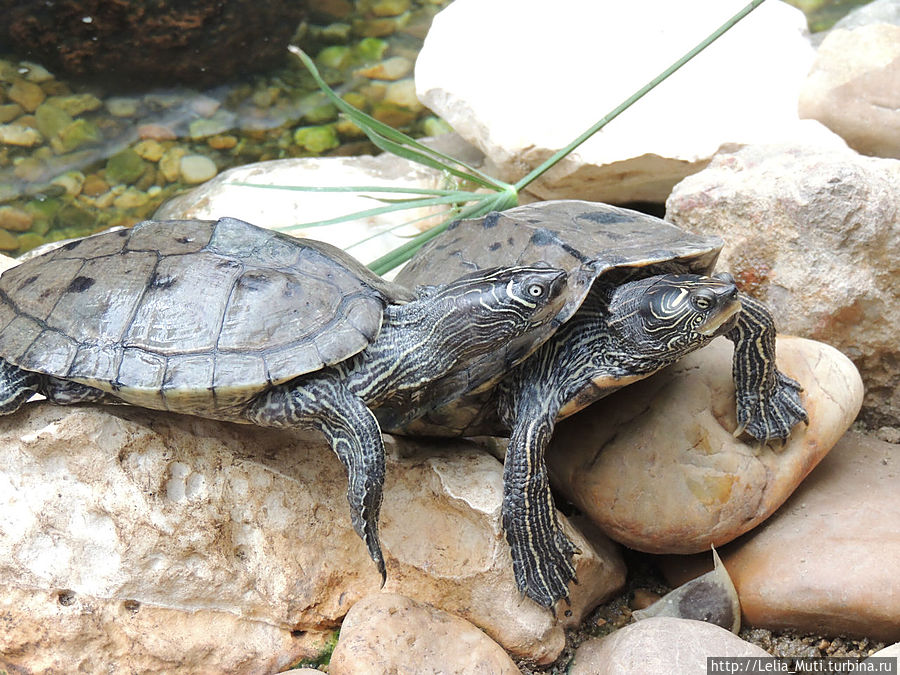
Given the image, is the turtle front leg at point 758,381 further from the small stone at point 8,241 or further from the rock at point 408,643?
the small stone at point 8,241

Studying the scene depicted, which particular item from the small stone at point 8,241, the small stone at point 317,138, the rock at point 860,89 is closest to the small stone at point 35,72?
the small stone at point 8,241

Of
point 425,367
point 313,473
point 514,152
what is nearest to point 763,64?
point 514,152

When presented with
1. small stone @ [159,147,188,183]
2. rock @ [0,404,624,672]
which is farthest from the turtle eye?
small stone @ [159,147,188,183]

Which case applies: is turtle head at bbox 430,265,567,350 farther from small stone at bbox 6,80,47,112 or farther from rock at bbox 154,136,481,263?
small stone at bbox 6,80,47,112

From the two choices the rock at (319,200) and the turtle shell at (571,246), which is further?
the rock at (319,200)

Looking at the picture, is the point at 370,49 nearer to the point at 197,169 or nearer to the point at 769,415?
the point at 197,169

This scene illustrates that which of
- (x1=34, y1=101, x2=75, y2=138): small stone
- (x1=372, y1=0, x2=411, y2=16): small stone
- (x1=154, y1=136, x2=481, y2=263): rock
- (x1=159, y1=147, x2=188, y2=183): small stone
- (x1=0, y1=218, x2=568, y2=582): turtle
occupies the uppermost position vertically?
(x1=0, y1=218, x2=568, y2=582): turtle
